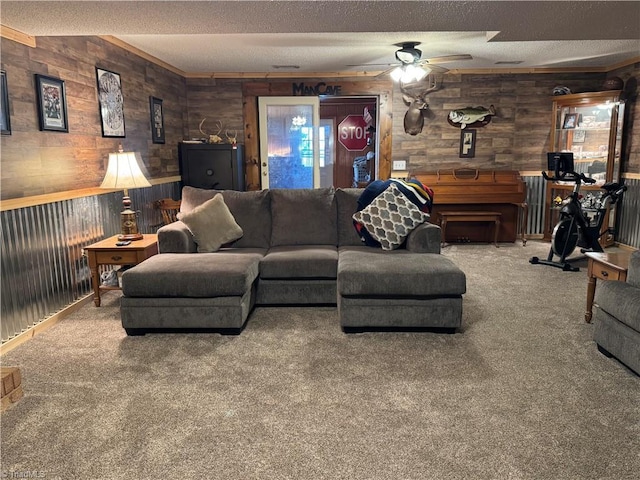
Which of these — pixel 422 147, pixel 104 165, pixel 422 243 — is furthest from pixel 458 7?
pixel 422 147

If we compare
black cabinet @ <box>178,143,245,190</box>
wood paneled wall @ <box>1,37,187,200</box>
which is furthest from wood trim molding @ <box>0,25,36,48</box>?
black cabinet @ <box>178,143,245,190</box>

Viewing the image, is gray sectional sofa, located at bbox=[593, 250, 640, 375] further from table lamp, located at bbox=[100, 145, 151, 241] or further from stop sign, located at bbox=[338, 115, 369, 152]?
stop sign, located at bbox=[338, 115, 369, 152]

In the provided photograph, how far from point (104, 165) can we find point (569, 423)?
3.97m

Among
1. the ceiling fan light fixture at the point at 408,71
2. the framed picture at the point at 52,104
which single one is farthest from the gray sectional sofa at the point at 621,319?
the framed picture at the point at 52,104

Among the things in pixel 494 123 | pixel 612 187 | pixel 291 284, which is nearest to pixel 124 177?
pixel 291 284

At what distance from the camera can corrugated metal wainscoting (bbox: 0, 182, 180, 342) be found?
299 centimetres

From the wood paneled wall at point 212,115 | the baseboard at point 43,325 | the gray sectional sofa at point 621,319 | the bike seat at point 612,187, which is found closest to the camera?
the gray sectional sofa at point 621,319

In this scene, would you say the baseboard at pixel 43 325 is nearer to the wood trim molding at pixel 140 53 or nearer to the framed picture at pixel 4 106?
the framed picture at pixel 4 106

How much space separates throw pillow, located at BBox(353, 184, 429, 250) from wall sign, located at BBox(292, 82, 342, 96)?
3.22 meters

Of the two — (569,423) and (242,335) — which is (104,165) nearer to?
(242,335)

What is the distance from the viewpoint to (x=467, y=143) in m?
6.66

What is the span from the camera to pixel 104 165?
13.9 feet

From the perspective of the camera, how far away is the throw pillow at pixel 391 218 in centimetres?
373

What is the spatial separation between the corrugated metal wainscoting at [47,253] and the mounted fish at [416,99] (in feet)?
13.2
